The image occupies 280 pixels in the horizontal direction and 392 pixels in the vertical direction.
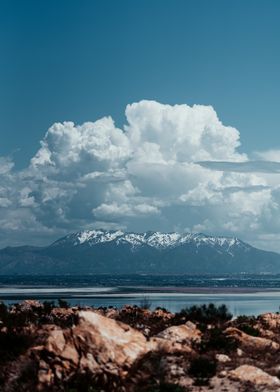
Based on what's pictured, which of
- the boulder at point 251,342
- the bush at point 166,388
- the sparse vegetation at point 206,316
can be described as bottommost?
the bush at point 166,388

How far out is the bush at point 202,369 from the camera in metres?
24.7

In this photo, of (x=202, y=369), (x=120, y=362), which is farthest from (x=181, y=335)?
(x=120, y=362)

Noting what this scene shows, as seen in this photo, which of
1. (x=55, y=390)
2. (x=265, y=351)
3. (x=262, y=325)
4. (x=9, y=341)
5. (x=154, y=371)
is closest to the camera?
(x=55, y=390)

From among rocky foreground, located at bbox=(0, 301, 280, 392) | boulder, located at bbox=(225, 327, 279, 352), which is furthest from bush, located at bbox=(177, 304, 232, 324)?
rocky foreground, located at bbox=(0, 301, 280, 392)

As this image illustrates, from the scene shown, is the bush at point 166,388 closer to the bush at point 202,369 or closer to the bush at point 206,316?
the bush at point 202,369

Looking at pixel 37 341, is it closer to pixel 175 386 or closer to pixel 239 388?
pixel 175 386

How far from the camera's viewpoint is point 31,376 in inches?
946

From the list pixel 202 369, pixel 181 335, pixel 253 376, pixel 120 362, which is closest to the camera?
pixel 120 362

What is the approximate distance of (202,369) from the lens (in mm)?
25031

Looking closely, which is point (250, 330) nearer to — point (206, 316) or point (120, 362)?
point (206, 316)

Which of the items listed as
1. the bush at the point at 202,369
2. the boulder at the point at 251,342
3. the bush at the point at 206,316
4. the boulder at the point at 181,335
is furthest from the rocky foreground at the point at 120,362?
the bush at the point at 206,316

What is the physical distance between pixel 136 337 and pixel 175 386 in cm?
342

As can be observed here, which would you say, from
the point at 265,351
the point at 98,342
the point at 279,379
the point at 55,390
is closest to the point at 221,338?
the point at 265,351

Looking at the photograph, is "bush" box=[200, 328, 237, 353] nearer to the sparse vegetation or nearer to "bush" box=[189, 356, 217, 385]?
"bush" box=[189, 356, 217, 385]
